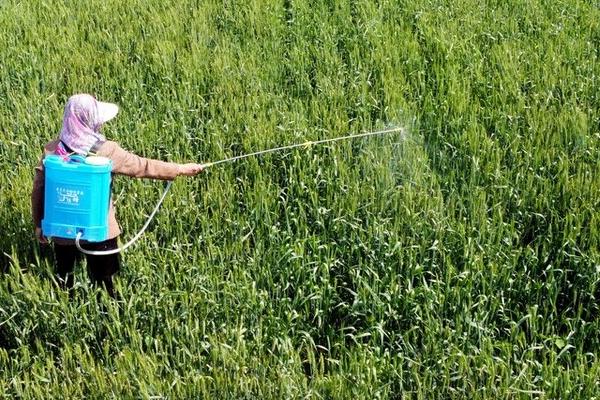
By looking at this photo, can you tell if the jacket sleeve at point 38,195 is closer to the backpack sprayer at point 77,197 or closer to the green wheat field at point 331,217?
the backpack sprayer at point 77,197

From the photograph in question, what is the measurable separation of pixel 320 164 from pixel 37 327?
158 centimetres

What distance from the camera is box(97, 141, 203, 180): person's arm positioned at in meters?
3.29

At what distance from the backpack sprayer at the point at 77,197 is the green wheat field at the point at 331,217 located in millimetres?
311

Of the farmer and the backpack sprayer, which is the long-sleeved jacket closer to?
the farmer

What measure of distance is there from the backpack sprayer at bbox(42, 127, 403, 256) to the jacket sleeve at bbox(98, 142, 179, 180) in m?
0.13

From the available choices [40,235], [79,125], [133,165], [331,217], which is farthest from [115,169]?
[331,217]

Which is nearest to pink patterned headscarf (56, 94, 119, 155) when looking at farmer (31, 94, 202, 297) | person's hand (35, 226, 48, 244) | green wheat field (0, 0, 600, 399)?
farmer (31, 94, 202, 297)

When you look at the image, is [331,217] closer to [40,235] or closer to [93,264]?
[93,264]

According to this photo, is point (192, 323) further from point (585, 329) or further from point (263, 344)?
point (585, 329)

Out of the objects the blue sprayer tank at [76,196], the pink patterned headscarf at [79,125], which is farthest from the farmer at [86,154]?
the blue sprayer tank at [76,196]

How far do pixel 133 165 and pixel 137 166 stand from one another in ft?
0.06

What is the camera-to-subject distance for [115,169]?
10.8 feet

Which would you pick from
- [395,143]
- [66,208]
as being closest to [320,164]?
[395,143]

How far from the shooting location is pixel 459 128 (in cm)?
436
